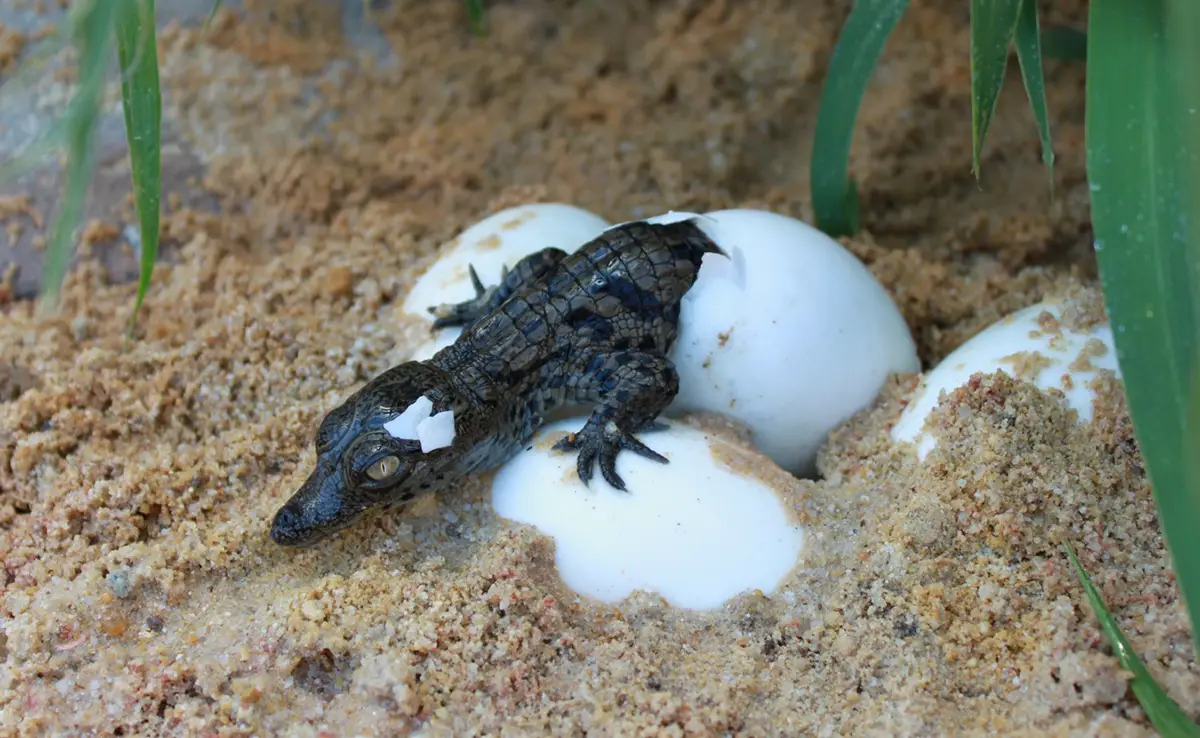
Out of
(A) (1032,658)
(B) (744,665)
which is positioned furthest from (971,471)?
(B) (744,665)

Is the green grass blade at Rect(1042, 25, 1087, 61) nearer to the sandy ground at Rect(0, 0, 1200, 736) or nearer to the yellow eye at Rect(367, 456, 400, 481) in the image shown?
the sandy ground at Rect(0, 0, 1200, 736)

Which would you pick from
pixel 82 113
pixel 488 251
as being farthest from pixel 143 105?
pixel 488 251

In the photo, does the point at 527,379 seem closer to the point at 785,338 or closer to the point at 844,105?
the point at 785,338

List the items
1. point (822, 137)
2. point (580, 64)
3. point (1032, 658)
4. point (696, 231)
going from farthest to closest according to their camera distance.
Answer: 1. point (580, 64)
2. point (822, 137)
3. point (696, 231)
4. point (1032, 658)

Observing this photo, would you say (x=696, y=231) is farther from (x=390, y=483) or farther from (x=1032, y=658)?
(x=1032, y=658)

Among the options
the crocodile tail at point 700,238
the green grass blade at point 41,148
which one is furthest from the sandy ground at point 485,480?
the green grass blade at point 41,148

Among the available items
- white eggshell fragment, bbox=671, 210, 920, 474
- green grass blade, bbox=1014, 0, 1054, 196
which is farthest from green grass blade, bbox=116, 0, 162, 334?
green grass blade, bbox=1014, 0, 1054, 196
